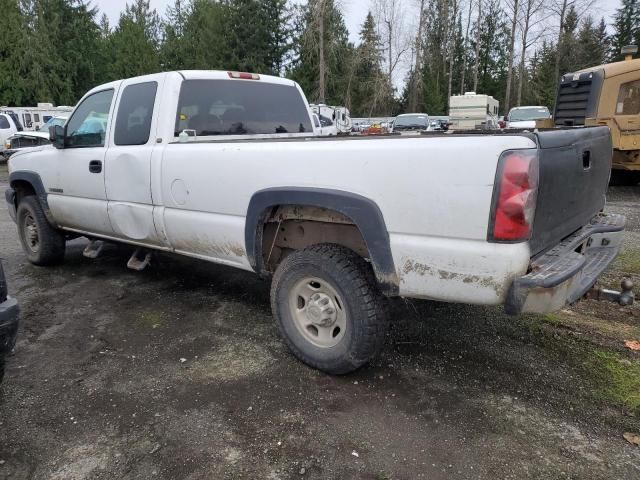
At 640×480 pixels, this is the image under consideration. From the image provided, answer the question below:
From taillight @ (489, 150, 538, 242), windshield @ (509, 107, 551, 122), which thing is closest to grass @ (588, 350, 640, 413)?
taillight @ (489, 150, 538, 242)

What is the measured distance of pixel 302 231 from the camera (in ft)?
11.4

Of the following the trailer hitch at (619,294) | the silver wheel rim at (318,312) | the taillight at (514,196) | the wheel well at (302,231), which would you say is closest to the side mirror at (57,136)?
the wheel well at (302,231)

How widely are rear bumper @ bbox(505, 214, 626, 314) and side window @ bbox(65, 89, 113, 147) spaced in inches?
151

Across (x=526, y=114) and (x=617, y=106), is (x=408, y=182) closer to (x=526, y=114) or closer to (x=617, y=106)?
(x=617, y=106)

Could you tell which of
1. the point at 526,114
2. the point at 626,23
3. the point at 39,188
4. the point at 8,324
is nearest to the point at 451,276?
the point at 8,324

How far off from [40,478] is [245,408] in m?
1.04

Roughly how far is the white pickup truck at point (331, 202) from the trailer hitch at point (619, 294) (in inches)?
0.8

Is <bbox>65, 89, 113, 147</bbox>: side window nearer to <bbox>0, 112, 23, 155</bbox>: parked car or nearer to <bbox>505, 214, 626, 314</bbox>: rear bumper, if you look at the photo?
<bbox>505, 214, 626, 314</bbox>: rear bumper

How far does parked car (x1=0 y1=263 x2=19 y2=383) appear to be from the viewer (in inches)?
99.1

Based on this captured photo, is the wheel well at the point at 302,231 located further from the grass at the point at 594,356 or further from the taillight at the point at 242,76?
the taillight at the point at 242,76

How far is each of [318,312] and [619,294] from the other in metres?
1.83

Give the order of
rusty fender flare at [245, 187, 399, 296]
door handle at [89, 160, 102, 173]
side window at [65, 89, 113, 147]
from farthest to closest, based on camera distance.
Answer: side window at [65, 89, 113, 147], door handle at [89, 160, 102, 173], rusty fender flare at [245, 187, 399, 296]

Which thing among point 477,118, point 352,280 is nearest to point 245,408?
point 352,280

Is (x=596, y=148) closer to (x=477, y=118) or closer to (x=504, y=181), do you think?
(x=504, y=181)
